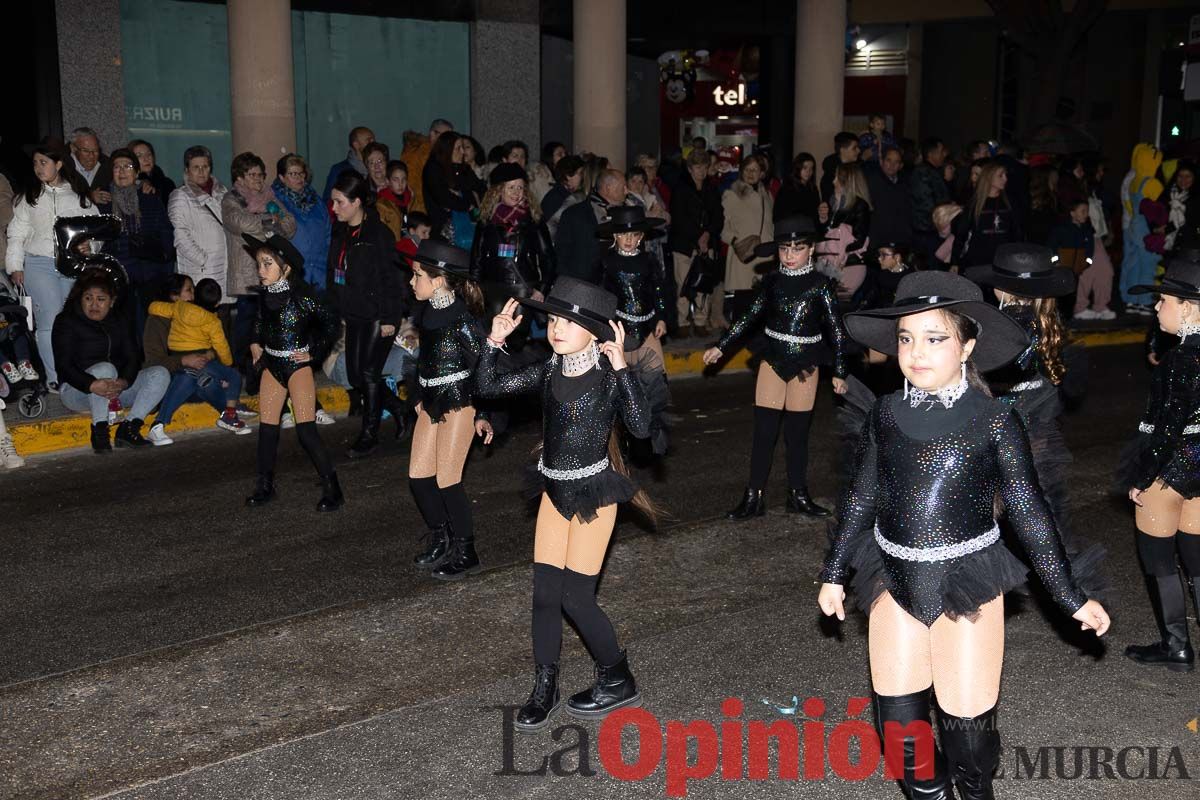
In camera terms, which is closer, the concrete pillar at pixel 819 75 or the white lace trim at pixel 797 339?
the white lace trim at pixel 797 339

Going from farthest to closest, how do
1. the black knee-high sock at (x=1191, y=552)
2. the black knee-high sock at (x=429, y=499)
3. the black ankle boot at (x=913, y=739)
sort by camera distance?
the black knee-high sock at (x=429, y=499) < the black knee-high sock at (x=1191, y=552) < the black ankle boot at (x=913, y=739)

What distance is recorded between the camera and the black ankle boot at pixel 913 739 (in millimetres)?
4555

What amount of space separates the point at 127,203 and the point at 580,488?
26.4 ft

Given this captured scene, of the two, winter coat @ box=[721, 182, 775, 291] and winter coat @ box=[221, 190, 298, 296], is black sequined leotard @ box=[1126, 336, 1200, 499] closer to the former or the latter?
winter coat @ box=[221, 190, 298, 296]

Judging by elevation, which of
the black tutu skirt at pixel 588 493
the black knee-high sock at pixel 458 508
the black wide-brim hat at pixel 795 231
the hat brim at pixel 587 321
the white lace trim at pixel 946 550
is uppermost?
the black wide-brim hat at pixel 795 231

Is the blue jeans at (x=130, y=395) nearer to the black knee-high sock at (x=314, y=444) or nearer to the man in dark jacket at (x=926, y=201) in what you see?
the black knee-high sock at (x=314, y=444)

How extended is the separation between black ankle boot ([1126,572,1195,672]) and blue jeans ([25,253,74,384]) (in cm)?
912

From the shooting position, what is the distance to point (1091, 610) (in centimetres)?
448

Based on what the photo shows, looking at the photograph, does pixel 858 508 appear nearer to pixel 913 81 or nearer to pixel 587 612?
pixel 587 612

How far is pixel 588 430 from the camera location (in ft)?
19.2

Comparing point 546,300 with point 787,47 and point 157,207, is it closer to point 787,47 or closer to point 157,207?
point 157,207

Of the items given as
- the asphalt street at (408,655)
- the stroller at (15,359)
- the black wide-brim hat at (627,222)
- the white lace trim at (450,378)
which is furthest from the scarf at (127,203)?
the white lace trim at (450,378)

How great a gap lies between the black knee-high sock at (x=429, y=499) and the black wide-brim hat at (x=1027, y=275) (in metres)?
3.21

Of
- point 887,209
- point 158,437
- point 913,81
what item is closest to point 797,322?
point 158,437
